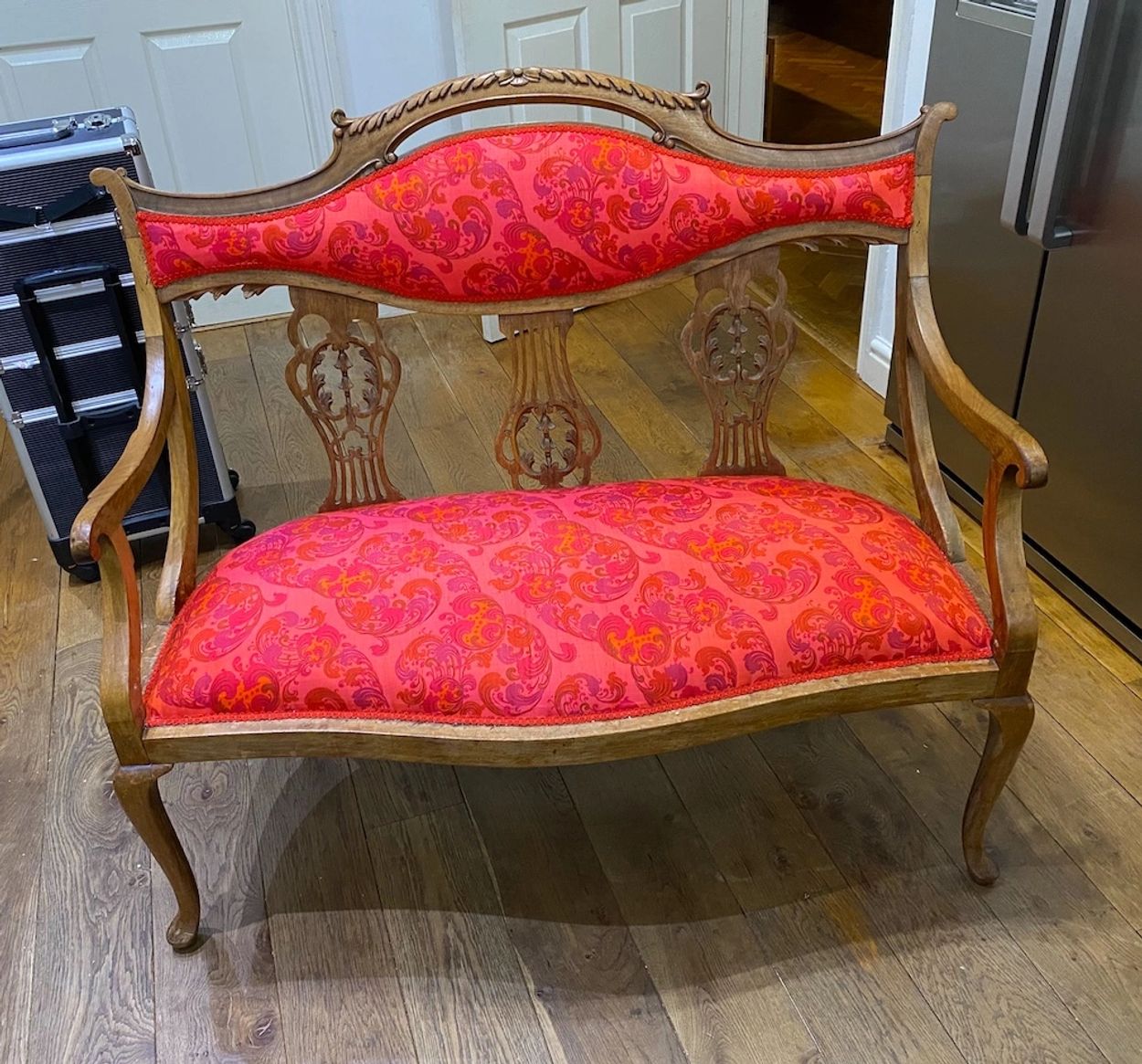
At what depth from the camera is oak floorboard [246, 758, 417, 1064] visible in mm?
1369

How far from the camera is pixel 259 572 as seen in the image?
4.60 ft

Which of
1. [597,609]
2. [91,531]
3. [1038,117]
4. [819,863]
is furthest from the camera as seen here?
[1038,117]

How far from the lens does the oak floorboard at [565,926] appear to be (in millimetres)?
1352

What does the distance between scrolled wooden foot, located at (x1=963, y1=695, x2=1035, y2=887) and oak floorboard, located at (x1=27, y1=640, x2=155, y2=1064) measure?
1126 mm

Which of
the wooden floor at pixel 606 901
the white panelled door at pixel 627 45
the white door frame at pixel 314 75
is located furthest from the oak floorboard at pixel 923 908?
the white door frame at pixel 314 75

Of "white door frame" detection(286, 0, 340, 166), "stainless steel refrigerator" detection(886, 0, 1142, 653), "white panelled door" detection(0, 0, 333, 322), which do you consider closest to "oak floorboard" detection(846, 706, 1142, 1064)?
"stainless steel refrigerator" detection(886, 0, 1142, 653)

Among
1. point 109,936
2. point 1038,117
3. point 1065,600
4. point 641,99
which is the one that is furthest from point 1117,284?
point 109,936

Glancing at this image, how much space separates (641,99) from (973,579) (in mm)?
774

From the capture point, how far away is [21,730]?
1841 mm

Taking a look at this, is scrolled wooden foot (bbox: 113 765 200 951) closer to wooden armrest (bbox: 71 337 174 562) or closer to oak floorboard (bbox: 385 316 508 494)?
wooden armrest (bbox: 71 337 174 562)

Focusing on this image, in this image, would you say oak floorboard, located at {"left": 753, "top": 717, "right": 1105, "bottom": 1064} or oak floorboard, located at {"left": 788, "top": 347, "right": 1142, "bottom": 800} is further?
oak floorboard, located at {"left": 788, "top": 347, "right": 1142, "bottom": 800}

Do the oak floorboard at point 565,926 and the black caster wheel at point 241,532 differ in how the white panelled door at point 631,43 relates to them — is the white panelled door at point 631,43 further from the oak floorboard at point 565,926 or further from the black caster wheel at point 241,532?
the oak floorboard at point 565,926

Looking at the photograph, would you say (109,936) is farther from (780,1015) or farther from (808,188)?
(808,188)

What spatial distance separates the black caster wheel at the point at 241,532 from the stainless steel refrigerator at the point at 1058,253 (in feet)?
4.89
